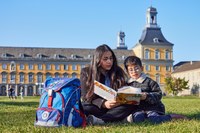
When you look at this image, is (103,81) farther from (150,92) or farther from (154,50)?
(154,50)

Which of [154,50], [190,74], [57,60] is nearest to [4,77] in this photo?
[57,60]

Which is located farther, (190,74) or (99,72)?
(190,74)

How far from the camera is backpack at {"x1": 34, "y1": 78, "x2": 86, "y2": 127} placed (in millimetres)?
3787

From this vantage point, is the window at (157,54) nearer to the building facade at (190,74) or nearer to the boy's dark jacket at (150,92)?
the building facade at (190,74)

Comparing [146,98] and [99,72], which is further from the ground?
[99,72]

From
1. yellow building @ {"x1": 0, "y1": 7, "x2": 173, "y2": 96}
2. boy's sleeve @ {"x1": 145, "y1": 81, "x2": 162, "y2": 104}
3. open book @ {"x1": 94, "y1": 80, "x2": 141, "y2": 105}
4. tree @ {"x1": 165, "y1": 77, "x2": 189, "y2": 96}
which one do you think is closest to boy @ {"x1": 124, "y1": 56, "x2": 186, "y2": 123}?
boy's sleeve @ {"x1": 145, "y1": 81, "x2": 162, "y2": 104}

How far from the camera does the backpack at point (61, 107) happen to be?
3.79m

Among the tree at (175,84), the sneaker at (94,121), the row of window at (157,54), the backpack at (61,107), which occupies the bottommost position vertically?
the tree at (175,84)

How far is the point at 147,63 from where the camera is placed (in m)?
60.5

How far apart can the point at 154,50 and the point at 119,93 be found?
2205 inches

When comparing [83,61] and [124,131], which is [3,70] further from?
[124,131]

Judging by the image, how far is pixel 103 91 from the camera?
3980 mm

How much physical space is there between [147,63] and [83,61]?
1033 cm

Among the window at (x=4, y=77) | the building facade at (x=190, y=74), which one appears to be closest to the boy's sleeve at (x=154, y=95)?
the building facade at (x=190, y=74)
